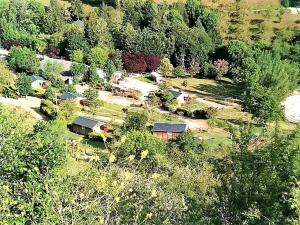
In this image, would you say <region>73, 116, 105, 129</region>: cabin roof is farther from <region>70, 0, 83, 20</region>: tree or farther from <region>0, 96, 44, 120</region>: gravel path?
<region>70, 0, 83, 20</region>: tree

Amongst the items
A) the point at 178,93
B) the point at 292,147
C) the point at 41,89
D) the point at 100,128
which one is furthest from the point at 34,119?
the point at 292,147

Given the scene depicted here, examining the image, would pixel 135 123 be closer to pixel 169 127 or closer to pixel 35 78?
pixel 169 127

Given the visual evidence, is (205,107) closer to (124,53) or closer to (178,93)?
(178,93)

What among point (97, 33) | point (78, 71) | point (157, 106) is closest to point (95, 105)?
point (157, 106)

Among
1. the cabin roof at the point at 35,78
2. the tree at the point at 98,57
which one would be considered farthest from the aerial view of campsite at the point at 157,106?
the cabin roof at the point at 35,78

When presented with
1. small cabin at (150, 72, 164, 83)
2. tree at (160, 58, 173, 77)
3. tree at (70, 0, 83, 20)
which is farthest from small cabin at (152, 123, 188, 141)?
tree at (70, 0, 83, 20)
